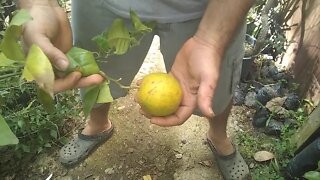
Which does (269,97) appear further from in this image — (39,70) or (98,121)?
(39,70)

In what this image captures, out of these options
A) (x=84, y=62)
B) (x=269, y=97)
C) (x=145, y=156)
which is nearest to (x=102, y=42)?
(x=84, y=62)

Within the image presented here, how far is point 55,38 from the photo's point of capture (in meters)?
1.16

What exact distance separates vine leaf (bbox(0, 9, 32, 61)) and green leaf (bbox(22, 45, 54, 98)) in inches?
2.4

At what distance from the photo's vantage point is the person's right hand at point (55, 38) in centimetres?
97

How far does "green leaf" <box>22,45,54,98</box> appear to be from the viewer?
0.79 m

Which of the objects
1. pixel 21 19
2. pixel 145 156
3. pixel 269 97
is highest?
pixel 21 19

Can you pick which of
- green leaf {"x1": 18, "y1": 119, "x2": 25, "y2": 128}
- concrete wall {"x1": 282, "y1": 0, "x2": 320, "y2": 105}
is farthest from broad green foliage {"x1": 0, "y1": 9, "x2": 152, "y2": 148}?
concrete wall {"x1": 282, "y1": 0, "x2": 320, "y2": 105}

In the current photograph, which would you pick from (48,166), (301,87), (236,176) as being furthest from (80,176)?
(301,87)

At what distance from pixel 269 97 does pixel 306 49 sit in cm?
36

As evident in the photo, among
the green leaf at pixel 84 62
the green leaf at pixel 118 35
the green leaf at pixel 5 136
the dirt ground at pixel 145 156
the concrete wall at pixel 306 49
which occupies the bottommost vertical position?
the dirt ground at pixel 145 156

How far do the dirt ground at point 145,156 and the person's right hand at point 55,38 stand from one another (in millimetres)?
996

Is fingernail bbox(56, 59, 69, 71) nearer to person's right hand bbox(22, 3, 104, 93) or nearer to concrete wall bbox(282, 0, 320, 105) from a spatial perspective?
person's right hand bbox(22, 3, 104, 93)

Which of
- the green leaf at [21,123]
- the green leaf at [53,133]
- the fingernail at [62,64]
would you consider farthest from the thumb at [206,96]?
the green leaf at [53,133]

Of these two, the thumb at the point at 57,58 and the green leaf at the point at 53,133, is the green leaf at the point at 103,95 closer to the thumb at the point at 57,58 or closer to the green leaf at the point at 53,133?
the thumb at the point at 57,58
